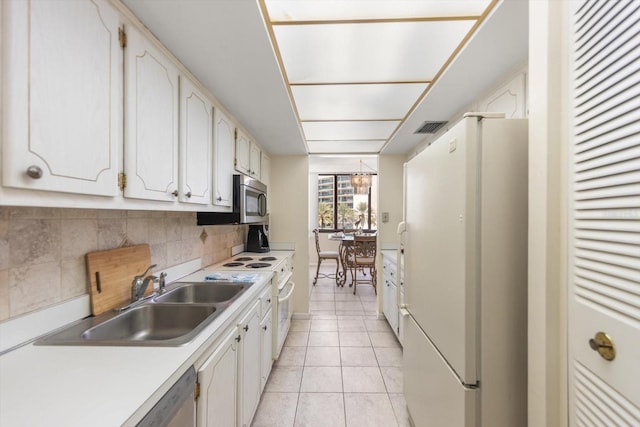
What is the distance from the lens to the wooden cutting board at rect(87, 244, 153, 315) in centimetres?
114

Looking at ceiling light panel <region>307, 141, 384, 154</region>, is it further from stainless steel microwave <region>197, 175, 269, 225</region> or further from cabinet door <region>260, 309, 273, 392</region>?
cabinet door <region>260, 309, 273, 392</region>

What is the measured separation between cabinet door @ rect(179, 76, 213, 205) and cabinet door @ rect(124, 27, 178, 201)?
0.06 m

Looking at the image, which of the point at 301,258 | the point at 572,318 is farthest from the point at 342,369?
the point at 572,318

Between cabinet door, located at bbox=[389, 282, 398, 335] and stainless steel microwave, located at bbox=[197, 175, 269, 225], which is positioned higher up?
stainless steel microwave, located at bbox=[197, 175, 269, 225]

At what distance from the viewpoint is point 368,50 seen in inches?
56.5

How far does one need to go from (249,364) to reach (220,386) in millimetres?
446

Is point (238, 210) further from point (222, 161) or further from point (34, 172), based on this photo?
point (34, 172)

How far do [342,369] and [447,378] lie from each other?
139 centimetres

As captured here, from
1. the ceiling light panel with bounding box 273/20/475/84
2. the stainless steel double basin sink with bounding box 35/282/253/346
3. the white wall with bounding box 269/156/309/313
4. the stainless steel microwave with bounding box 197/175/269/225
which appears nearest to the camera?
the stainless steel double basin sink with bounding box 35/282/253/346

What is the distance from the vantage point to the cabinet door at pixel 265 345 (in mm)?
1804

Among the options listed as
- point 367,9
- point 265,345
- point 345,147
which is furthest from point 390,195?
point 367,9

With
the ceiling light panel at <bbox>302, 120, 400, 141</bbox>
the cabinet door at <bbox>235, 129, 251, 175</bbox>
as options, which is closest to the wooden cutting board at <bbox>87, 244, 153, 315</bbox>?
the cabinet door at <bbox>235, 129, 251, 175</bbox>

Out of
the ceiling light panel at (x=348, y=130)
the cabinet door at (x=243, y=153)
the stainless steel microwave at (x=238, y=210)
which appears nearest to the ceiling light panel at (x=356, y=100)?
the ceiling light panel at (x=348, y=130)

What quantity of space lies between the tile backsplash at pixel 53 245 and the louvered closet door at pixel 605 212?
173 centimetres
